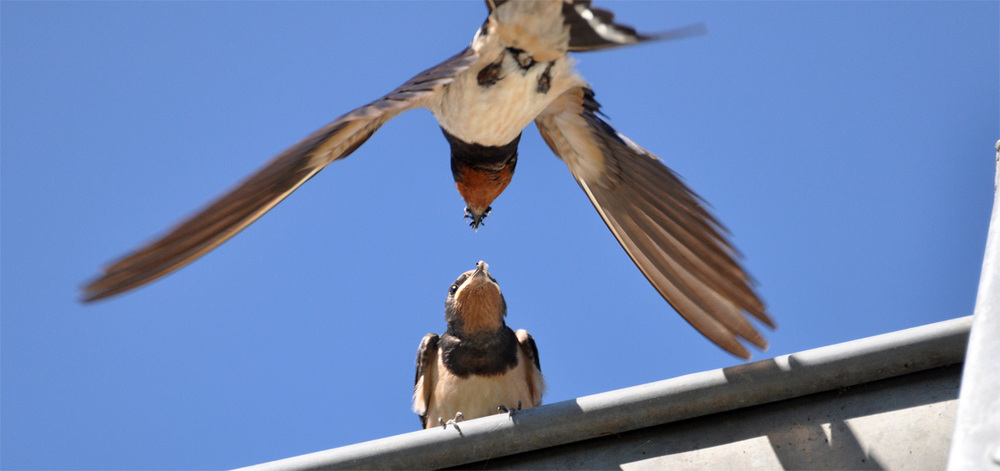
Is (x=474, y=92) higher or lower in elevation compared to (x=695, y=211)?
higher

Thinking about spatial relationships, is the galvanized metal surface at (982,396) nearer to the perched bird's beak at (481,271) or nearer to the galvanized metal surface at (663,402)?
the galvanized metal surface at (663,402)

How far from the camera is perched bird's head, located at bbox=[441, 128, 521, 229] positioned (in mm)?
4223

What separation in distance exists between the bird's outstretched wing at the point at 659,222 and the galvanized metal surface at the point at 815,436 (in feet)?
1.45

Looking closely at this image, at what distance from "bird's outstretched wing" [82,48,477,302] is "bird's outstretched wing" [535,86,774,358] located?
108cm

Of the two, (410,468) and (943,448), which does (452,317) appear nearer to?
(410,468)

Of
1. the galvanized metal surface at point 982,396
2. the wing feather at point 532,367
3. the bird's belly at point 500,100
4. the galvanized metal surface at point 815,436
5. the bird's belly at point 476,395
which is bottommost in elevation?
the galvanized metal surface at point 982,396

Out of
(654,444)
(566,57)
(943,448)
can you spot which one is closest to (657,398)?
(654,444)

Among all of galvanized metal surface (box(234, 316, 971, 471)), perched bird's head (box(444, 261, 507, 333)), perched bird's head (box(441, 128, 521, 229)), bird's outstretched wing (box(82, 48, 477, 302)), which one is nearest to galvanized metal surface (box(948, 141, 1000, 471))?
galvanized metal surface (box(234, 316, 971, 471))

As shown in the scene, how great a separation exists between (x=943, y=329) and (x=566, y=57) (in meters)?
1.93

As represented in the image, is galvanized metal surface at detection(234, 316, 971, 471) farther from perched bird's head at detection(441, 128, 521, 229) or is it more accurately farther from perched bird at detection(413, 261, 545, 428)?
perched bird's head at detection(441, 128, 521, 229)

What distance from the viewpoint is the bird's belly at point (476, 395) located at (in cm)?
429

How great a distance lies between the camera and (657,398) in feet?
8.35

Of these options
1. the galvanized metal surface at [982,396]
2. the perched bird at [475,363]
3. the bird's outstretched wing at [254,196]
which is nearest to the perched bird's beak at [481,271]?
the perched bird at [475,363]

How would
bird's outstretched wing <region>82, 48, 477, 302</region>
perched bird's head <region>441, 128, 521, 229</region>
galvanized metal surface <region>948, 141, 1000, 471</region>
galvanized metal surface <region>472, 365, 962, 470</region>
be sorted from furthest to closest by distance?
perched bird's head <region>441, 128, 521, 229</region>
bird's outstretched wing <region>82, 48, 477, 302</region>
galvanized metal surface <region>472, 365, 962, 470</region>
galvanized metal surface <region>948, 141, 1000, 471</region>
